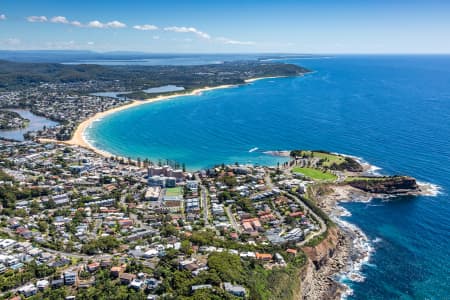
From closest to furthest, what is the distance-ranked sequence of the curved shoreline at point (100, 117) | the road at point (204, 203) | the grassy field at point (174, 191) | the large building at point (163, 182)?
the road at point (204, 203), the grassy field at point (174, 191), the large building at point (163, 182), the curved shoreline at point (100, 117)

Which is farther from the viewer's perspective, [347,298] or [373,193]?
[373,193]

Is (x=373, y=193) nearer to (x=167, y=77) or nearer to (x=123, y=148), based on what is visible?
(x=123, y=148)

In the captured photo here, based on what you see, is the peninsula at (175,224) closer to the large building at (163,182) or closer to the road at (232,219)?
the large building at (163,182)

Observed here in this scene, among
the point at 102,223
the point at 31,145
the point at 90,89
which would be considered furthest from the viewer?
the point at 90,89

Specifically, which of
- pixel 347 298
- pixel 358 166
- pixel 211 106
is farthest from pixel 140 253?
pixel 211 106

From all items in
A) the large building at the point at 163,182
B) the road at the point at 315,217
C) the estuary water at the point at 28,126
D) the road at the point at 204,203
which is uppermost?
the estuary water at the point at 28,126

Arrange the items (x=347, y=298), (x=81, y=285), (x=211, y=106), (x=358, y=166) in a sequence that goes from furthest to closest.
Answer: (x=211, y=106) < (x=358, y=166) < (x=347, y=298) < (x=81, y=285)

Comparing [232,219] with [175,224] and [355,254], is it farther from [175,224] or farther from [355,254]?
[355,254]

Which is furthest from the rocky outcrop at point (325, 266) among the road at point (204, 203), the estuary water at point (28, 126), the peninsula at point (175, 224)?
the estuary water at point (28, 126)
